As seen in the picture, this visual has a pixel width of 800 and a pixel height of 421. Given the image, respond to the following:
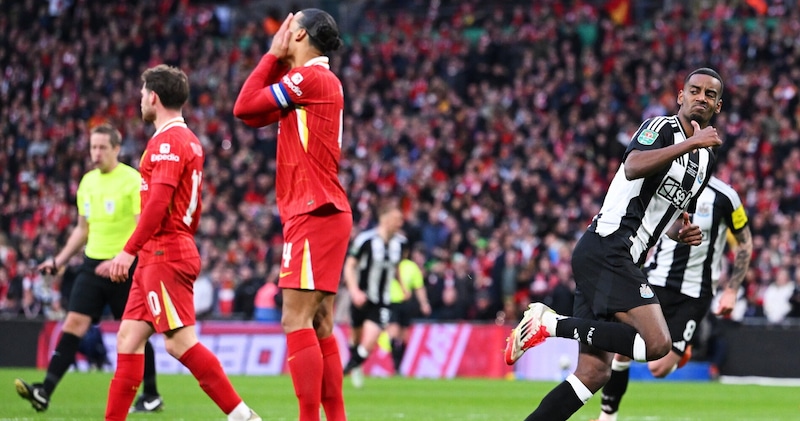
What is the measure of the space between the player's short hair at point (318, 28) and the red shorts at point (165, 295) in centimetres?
177

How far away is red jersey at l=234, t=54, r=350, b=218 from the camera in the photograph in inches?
273

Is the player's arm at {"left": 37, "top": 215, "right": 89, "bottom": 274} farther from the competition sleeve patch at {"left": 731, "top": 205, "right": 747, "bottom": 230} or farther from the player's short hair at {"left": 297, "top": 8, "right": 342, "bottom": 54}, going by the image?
the competition sleeve patch at {"left": 731, "top": 205, "right": 747, "bottom": 230}

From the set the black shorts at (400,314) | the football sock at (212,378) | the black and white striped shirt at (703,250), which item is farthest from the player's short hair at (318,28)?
the black shorts at (400,314)

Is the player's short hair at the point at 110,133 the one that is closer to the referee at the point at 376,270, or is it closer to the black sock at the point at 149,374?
the black sock at the point at 149,374

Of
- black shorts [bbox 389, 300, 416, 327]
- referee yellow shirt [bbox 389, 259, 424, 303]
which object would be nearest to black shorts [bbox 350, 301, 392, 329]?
black shorts [bbox 389, 300, 416, 327]

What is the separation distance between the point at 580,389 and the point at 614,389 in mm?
2308

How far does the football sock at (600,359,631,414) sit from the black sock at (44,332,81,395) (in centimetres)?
450

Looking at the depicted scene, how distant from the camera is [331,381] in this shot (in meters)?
7.31

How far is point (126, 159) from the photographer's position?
29969 mm

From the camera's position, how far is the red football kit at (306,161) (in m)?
6.95

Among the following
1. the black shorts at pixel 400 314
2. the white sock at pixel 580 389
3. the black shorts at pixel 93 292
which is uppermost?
the white sock at pixel 580 389

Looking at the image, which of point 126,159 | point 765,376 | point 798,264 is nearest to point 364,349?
point 765,376

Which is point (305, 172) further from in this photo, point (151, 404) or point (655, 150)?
point (151, 404)

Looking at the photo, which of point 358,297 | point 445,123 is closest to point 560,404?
point 358,297
